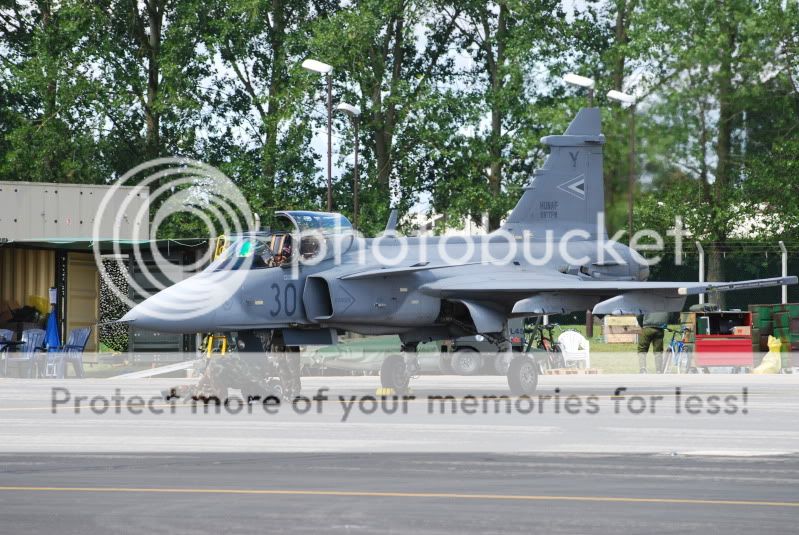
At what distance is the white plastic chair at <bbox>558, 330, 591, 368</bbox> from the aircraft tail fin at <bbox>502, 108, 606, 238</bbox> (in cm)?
627

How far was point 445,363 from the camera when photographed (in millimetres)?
27656

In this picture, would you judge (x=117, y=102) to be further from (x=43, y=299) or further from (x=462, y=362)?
(x=462, y=362)

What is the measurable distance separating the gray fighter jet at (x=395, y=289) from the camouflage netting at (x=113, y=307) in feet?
33.7

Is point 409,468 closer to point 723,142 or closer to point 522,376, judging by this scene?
point 522,376

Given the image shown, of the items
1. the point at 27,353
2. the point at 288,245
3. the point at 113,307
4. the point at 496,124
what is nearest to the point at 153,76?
the point at 496,124

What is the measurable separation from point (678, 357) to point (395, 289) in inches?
460

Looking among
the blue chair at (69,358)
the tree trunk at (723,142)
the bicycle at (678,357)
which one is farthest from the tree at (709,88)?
the blue chair at (69,358)

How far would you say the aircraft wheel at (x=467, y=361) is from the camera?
27.3 m

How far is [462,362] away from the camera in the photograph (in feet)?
90.1

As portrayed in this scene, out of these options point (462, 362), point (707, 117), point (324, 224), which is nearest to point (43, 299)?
point (462, 362)

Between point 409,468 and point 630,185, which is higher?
point 630,185

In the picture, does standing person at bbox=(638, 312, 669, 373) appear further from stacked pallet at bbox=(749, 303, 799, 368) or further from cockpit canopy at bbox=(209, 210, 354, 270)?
cockpit canopy at bbox=(209, 210, 354, 270)

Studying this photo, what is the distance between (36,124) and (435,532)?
47121 mm

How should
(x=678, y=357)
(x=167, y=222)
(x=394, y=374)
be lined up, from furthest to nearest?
(x=167, y=222) → (x=678, y=357) → (x=394, y=374)
